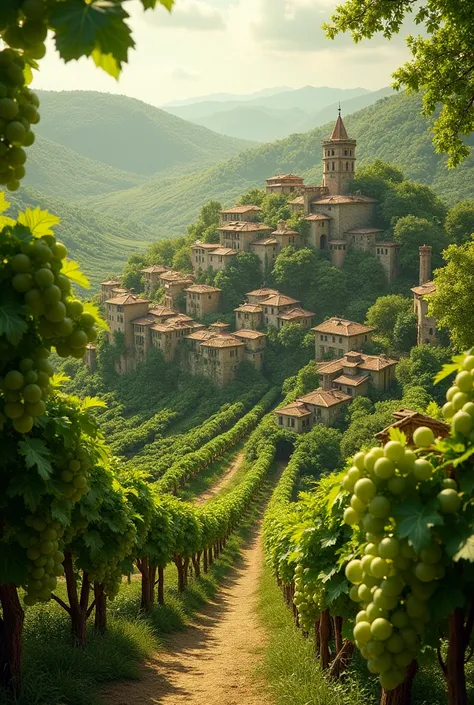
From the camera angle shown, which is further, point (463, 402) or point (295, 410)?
point (295, 410)

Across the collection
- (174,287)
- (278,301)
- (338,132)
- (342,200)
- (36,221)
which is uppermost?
(338,132)

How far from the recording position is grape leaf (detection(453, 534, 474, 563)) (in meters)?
3.22

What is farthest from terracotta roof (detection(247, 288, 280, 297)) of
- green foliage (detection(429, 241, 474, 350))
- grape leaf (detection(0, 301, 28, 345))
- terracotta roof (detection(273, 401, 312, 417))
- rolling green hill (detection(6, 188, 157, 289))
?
rolling green hill (detection(6, 188, 157, 289))

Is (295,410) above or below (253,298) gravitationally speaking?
below

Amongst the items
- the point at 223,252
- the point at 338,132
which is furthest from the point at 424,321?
the point at 338,132

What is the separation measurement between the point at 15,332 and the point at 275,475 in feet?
144

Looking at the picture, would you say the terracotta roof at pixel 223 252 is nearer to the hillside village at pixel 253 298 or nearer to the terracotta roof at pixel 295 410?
the hillside village at pixel 253 298

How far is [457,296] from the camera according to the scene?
17422 mm

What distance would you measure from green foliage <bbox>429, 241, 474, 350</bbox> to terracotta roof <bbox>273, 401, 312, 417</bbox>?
30450mm

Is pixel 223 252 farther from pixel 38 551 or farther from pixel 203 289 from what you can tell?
pixel 38 551

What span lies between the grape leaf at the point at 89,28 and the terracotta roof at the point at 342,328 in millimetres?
52793

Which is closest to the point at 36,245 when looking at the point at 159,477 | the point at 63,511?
the point at 63,511

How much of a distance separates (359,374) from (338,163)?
87.9 feet

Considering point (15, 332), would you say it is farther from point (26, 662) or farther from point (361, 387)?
point (361, 387)
